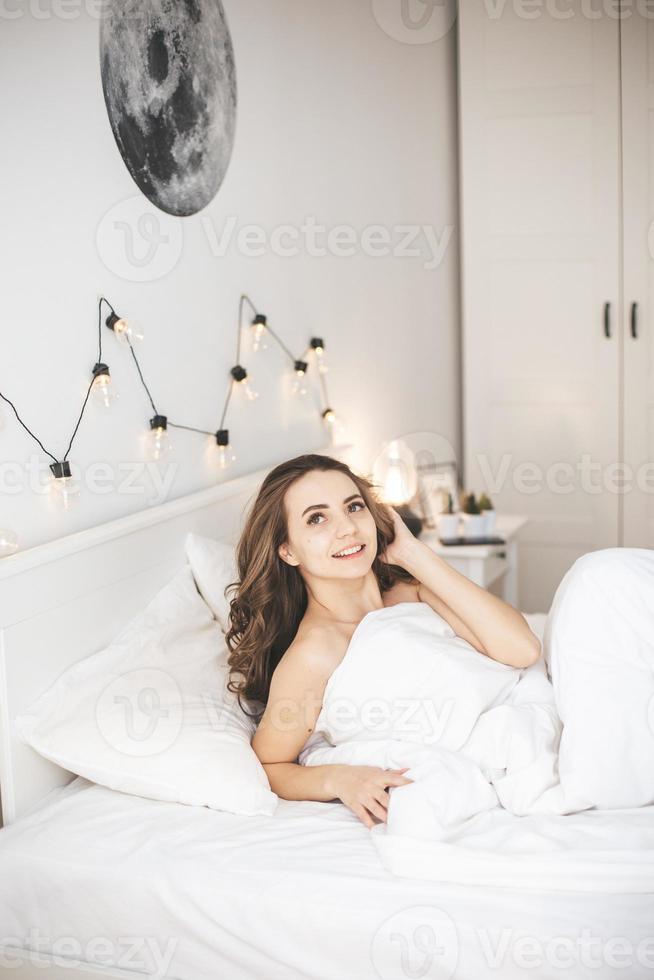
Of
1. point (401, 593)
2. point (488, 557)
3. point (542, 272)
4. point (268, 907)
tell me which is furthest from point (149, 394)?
point (542, 272)

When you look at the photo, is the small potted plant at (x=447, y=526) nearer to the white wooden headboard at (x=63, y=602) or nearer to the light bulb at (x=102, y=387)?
the white wooden headboard at (x=63, y=602)

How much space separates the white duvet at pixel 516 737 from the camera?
133 centimetres

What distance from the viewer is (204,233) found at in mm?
2219

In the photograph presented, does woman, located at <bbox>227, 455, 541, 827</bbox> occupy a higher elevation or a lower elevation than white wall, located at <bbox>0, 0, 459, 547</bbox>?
lower

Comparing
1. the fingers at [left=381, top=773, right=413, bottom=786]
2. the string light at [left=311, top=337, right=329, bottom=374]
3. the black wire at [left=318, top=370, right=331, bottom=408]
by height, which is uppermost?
the string light at [left=311, top=337, right=329, bottom=374]

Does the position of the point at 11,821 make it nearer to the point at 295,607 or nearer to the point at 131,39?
the point at 295,607

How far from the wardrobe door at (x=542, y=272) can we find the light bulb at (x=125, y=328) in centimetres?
210

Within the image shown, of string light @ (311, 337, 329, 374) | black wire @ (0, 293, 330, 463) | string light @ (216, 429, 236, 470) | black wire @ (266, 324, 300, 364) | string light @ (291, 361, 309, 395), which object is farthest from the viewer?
string light @ (311, 337, 329, 374)

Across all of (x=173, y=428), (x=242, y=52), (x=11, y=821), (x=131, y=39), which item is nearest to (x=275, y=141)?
(x=242, y=52)

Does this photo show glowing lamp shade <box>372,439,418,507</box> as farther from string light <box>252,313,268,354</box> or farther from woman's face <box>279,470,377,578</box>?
woman's face <box>279,470,377,578</box>

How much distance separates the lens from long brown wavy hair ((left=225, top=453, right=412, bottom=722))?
179 centimetres

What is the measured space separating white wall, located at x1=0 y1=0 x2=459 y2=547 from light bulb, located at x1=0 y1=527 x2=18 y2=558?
0.03m

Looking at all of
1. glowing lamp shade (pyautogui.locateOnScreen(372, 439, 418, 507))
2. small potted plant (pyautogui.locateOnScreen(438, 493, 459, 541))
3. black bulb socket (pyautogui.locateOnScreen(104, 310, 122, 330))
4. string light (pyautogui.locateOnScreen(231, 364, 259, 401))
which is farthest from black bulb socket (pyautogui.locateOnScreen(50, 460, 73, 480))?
small potted plant (pyautogui.locateOnScreen(438, 493, 459, 541))

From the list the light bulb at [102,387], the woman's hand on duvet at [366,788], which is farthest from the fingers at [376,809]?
the light bulb at [102,387]
